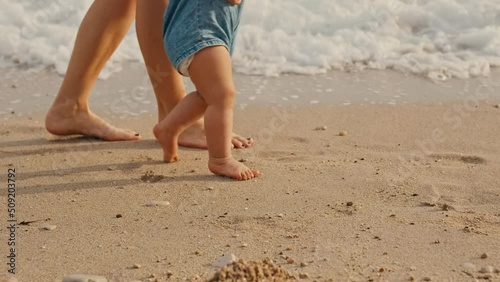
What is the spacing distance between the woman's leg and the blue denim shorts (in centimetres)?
62

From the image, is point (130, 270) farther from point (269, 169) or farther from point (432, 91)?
point (432, 91)

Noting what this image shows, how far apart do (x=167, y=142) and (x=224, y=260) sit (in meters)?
1.11

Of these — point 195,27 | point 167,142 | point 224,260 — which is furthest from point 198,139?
point 224,260

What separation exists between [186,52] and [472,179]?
50.2 inches

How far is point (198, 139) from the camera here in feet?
13.3

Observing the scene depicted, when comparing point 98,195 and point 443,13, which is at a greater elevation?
point 443,13

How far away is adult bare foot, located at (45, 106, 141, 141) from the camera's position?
406 centimetres

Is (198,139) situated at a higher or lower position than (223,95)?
lower

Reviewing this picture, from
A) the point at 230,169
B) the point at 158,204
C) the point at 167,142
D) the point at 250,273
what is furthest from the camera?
the point at 167,142

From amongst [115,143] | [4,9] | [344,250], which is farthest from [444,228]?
[4,9]

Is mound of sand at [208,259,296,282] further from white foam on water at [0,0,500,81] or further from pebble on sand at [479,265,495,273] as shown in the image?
white foam on water at [0,0,500,81]

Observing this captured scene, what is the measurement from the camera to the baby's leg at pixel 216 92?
11.0ft

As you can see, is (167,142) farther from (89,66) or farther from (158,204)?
(89,66)

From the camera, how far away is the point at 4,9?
6.78m
